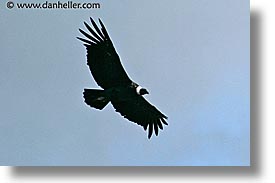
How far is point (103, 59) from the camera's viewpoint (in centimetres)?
114

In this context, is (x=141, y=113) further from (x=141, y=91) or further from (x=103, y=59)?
(x=103, y=59)

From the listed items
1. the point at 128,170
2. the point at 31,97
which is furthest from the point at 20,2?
the point at 128,170

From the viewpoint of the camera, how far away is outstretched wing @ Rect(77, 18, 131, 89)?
1.13 m

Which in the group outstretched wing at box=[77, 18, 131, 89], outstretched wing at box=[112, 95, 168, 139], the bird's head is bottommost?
outstretched wing at box=[112, 95, 168, 139]

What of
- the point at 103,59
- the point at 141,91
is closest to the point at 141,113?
the point at 141,91

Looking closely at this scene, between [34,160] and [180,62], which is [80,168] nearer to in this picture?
[34,160]

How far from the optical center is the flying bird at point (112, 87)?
1132 mm

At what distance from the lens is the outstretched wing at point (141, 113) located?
113 cm

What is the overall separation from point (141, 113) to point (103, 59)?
16 cm

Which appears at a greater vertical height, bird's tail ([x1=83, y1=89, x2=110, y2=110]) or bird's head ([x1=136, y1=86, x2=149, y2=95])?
bird's head ([x1=136, y1=86, x2=149, y2=95])

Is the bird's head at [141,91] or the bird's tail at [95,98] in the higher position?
the bird's head at [141,91]

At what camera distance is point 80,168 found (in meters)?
1.15

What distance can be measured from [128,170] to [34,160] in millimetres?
221

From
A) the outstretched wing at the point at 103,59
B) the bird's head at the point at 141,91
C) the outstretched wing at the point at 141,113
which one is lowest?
the outstretched wing at the point at 141,113
